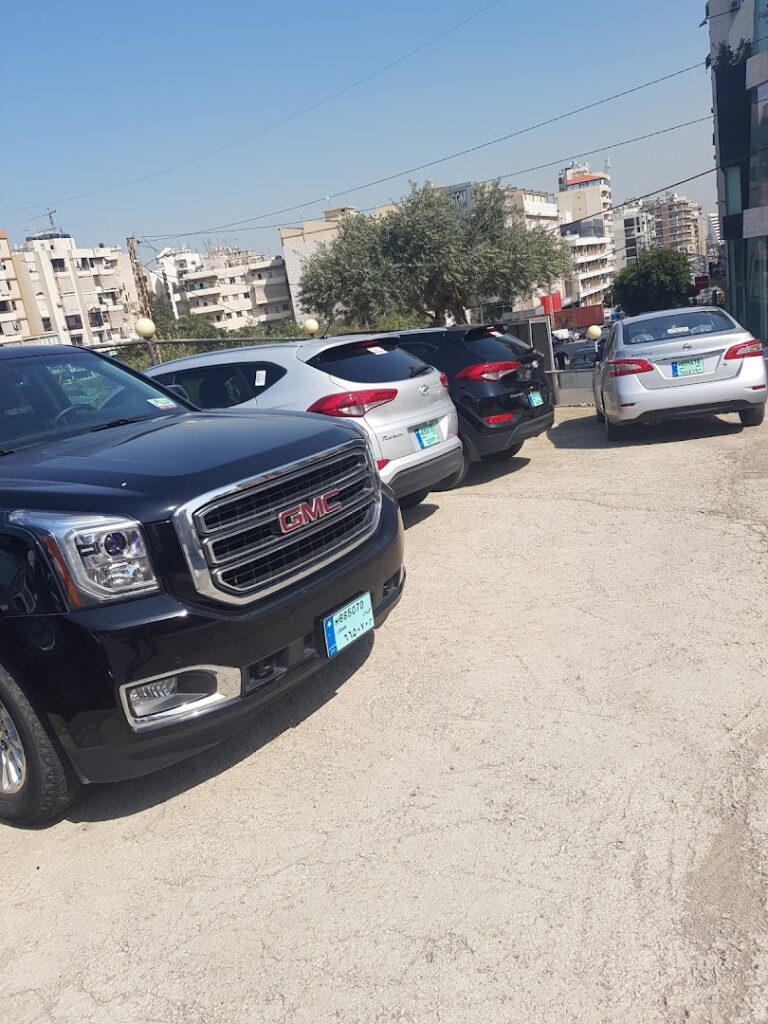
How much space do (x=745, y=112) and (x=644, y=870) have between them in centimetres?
4630

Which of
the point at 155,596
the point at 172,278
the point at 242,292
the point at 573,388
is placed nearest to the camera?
the point at 155,596

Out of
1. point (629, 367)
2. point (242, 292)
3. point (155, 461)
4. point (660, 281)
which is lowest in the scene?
point (660, 281)

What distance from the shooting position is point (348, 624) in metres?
3.41

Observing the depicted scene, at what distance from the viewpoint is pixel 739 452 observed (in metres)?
7.68

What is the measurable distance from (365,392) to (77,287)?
100 meters

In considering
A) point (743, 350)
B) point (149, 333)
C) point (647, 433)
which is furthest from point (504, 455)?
point (149, 333)

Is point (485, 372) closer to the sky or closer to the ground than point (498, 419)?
closer to the sky

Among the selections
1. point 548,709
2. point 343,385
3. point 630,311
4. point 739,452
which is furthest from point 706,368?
point 630,311

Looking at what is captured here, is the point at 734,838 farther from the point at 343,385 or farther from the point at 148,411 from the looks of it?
the point at 343,385

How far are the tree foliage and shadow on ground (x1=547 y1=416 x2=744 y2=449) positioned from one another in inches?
1035

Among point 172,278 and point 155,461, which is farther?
point 172,278

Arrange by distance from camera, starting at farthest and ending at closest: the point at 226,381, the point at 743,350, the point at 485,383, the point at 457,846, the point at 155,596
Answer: the point at 743,350 → the point at 485,383 → the point at 226,381 → the point at 155,596 → the point at 457,846

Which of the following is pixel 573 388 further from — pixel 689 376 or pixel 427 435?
pixel 427 435

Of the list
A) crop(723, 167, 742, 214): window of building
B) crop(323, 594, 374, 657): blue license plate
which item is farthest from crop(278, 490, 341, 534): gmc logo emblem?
crop(723, 167, 742, 214): window of building
